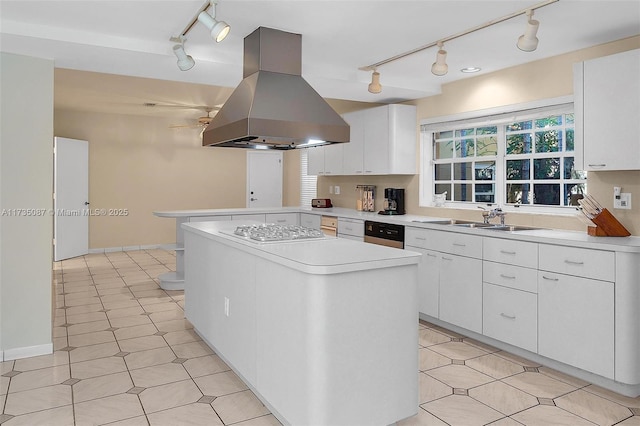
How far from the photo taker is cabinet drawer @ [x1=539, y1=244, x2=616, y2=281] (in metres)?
2.89

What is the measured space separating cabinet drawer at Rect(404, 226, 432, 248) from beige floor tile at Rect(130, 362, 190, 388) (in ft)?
7.51

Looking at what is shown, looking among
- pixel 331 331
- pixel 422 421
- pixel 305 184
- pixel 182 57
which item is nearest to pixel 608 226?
pixel 422 421

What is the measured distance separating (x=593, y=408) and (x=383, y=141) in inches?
131

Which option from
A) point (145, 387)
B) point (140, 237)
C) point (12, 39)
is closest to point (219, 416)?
point (145, 387)

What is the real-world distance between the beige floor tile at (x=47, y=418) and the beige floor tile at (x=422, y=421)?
6.00 feet

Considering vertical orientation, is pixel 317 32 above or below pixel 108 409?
above

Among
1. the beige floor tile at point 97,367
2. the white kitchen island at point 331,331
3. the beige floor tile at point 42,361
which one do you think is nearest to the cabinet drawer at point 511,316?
the white kitchen island at point 331,331

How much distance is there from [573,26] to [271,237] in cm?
251

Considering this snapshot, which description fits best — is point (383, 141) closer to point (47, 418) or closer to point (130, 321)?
point (130, 321)

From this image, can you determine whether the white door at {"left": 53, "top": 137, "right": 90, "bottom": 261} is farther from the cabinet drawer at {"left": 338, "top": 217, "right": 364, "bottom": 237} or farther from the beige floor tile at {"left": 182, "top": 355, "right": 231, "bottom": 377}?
the beige floor tile at {"left": 182, "top": 355, "right": 231, "bottom": 377}

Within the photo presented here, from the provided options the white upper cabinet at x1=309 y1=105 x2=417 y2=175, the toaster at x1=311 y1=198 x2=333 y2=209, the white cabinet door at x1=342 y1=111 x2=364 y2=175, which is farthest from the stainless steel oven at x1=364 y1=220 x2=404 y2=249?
the toaster at x1=311 y1=198 x2=333 y2=209

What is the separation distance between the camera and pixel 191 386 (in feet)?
9.80

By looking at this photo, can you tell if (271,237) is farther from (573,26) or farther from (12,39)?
(573,26)

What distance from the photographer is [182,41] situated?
334 cm
